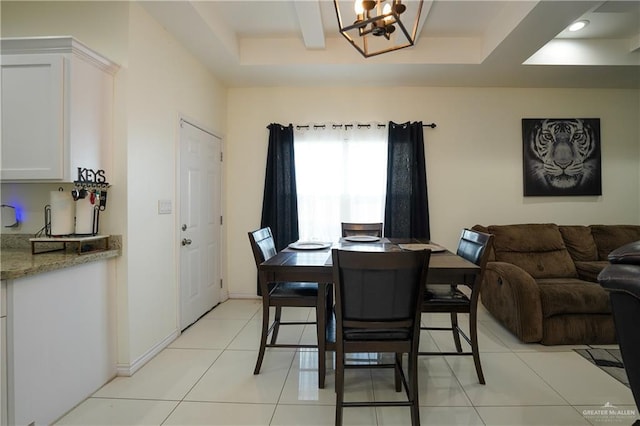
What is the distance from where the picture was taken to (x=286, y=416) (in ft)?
5.72

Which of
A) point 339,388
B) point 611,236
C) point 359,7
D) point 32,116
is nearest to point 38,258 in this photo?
point 32,116

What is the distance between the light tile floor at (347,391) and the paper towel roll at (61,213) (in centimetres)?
105

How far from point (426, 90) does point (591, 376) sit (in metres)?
3.13

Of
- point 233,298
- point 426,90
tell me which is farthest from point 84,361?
point 426,90

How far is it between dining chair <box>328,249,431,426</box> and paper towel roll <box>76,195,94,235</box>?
169cm

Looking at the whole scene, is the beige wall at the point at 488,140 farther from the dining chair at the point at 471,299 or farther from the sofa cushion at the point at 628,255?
the sofa cushion at the point at 628,255

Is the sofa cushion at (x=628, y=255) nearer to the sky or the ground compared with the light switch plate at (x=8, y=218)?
nearer to the ground

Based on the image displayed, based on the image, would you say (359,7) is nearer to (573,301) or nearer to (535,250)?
(573,301)

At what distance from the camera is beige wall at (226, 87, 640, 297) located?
377 cm

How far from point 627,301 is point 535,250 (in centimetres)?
253

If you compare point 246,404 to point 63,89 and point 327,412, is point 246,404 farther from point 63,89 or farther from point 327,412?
point 63,89

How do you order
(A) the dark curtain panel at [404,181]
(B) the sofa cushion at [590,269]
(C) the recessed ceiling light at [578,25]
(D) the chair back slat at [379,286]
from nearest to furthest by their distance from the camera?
(D) the chair back slat at [379,286], (C) the recessed ceiling light at [578,25], (B) the sofa cushion at [590,269], (A) the dark curtain panel at [404,181]

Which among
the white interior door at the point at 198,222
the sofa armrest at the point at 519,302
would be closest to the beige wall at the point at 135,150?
the white interior door at the point at 198,222

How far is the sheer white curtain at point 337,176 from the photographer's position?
3.78m
